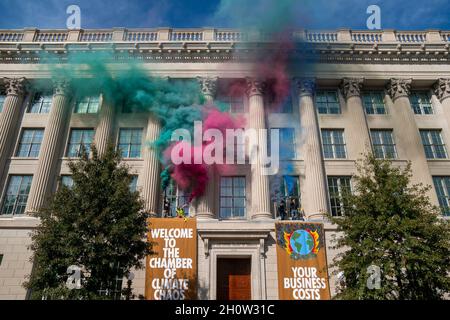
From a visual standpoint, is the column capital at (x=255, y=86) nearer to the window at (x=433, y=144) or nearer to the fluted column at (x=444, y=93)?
the window at (x=433, y=144)

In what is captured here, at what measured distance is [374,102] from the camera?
1085 inches

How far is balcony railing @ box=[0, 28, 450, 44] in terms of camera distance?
2734cm

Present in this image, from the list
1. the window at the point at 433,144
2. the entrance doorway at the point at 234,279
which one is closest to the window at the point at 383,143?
the window at the point at 433,144

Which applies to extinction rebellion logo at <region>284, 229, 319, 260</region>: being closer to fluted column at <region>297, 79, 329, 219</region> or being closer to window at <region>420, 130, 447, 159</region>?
fluted column at <region>297, 79, 329, 219</region>

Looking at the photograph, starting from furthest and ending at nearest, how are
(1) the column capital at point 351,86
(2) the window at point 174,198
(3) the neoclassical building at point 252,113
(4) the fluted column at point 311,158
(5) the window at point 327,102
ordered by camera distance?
1. (5) the window at point 327,102
2. (1) the column capital at point 351,86
3. (3) the neoclassical building at point 252,113
4. (2) the window at point 174,198
5. (4) the fluted column at point 311,158

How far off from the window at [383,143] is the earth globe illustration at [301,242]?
9.38 metres

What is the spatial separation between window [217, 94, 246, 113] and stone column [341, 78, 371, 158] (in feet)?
27.1

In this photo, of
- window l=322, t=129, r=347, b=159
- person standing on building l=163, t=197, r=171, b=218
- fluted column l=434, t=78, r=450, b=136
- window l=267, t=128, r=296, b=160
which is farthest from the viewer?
fluted column l=434, t=78, r=450, b=136

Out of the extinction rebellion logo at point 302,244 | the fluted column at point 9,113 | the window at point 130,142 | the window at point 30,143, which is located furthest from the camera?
the window at point 30,143

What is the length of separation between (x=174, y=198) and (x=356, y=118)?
49.1 ft

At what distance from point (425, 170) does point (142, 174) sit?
20.1m

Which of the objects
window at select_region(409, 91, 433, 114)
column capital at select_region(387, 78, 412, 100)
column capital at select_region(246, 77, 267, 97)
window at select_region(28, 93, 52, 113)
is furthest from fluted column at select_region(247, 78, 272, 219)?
window at select_region(28, 93, 52, 113)

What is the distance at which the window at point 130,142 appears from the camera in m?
25.0
